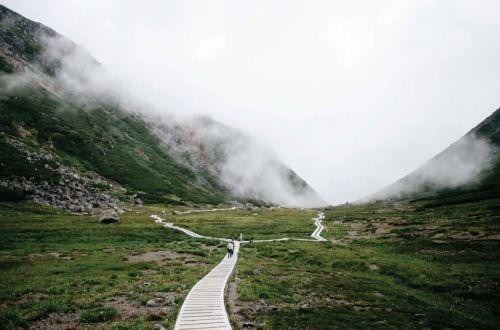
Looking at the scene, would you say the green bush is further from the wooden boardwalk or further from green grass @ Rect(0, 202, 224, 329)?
the wooden boardwalk

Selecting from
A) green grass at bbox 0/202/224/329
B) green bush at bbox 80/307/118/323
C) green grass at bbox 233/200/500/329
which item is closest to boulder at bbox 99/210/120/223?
green grass at bbox 0/202/224/329

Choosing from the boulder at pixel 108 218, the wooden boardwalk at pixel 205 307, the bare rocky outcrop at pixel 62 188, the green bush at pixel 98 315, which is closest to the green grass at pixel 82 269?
the green bush at pixel 98 315

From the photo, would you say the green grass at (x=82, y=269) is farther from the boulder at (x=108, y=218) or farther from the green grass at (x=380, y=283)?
the green grass at (x=380, y=283)

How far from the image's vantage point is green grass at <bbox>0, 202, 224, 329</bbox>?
2433 cm

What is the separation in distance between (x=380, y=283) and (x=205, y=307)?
2491 cm

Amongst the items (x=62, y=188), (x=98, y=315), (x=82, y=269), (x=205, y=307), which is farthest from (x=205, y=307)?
(x=62, y=188)

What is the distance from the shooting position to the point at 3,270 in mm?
38531

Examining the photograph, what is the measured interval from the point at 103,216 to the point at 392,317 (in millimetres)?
88053

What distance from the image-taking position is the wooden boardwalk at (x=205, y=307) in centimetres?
2002

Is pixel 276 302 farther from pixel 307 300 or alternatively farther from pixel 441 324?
pixel 441 324

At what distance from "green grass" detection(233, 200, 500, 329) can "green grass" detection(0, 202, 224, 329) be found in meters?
8.36

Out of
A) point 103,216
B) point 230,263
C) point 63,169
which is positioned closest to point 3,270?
point 230,263

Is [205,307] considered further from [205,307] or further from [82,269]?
[82,269]

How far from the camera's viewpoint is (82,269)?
135 feet
